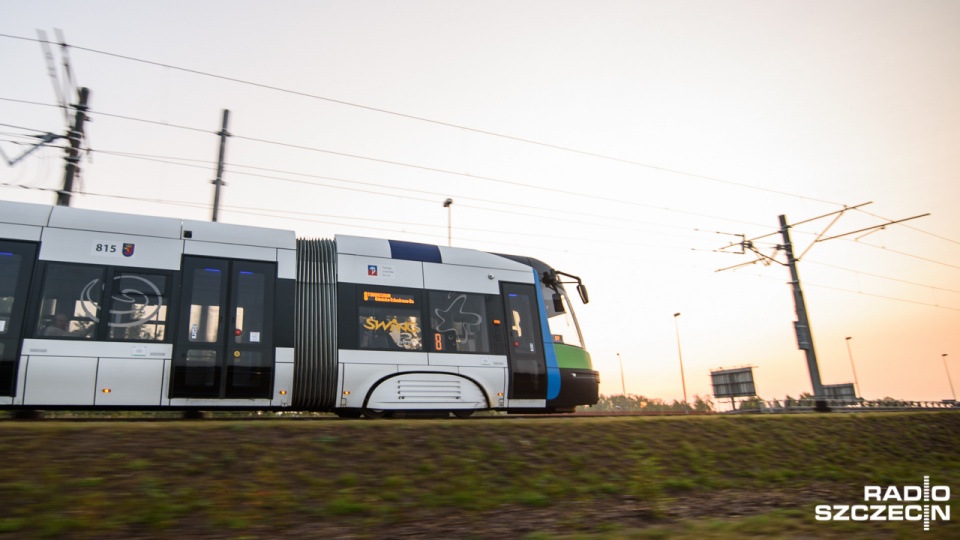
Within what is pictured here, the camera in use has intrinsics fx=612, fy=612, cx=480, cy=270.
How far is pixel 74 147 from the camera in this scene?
45.9ft

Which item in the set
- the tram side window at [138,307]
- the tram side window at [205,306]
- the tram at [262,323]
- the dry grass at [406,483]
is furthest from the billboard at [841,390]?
the tram side window at [138,307]

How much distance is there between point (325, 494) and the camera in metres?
6.73

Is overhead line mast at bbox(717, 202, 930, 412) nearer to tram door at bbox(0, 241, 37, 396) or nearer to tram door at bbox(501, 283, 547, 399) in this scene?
tram door at bbox(501, 283, 547, 399)

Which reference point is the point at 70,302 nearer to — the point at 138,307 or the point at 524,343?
the point at 138,307

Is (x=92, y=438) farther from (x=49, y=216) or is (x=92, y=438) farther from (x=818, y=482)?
(x=818, y=482)

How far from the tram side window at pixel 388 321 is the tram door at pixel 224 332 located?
172 cm

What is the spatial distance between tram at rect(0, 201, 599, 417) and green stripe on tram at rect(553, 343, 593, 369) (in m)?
0.03

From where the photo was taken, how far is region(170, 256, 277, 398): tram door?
34.2ft

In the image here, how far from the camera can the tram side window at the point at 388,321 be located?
11812 mm

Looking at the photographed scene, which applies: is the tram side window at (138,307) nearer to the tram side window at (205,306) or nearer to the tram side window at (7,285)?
the tram side window at (205,306)

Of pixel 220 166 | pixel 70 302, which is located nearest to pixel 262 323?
pixel 70 302

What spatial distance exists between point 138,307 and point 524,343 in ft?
24.2

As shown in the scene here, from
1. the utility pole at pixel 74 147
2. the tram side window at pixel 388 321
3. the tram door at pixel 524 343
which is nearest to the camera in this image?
the tram side window at pixel 388 321

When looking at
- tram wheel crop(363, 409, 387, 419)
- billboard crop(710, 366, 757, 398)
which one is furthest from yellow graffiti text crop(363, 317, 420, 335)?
billboard crop(710, 366, 757, 398)
